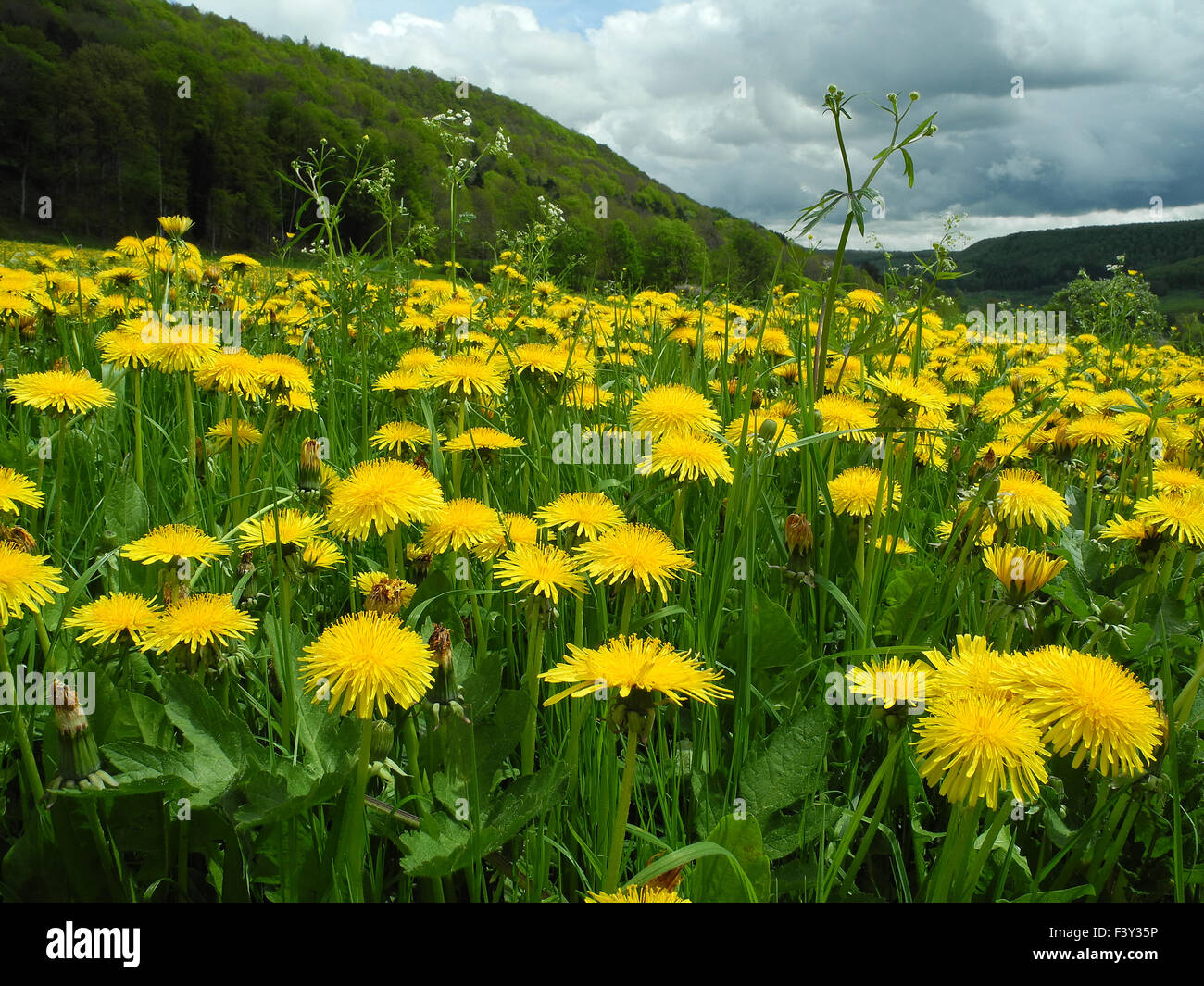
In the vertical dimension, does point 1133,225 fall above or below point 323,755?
above

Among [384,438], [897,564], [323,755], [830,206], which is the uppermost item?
[830,206]

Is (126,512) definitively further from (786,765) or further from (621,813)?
(786,765)

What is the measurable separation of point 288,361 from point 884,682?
175 cm

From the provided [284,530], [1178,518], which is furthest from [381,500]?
[1178,518]

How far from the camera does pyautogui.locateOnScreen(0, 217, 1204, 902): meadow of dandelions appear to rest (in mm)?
1039

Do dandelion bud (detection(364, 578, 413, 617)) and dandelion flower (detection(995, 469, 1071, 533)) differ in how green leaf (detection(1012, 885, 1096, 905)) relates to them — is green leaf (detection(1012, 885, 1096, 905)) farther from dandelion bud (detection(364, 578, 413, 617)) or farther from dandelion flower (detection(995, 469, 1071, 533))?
dandelion bud (detection(364, 578, 413, 617))

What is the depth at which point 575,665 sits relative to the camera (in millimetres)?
1036

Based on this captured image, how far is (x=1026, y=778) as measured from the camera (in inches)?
38.2

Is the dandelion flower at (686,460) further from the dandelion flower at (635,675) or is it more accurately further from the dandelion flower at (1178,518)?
the dandelion flower at (1178,518)

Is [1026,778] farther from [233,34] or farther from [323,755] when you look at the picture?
[233,34]

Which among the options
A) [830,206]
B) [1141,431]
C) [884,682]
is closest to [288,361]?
[830,206]

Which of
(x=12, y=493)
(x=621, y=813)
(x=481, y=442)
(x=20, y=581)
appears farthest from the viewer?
(x=481, y=442)

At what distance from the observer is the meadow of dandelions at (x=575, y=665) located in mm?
1039

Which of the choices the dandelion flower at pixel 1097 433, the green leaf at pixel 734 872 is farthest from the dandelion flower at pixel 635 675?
the dandelion flower at pixel 1097 433
